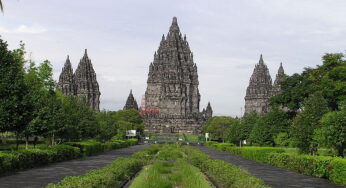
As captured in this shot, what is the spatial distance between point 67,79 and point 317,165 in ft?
468

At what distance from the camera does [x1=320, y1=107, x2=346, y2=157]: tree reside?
31.1 meters

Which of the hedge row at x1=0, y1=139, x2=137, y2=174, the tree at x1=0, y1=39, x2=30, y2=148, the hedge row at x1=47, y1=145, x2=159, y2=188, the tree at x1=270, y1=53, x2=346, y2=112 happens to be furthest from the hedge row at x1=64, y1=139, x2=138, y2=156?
the tree at x1=270, y1=53, x2=346, y2=112

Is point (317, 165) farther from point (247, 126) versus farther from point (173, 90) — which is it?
point (173, 90)

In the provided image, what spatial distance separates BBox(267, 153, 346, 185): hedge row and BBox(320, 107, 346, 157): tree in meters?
2.61

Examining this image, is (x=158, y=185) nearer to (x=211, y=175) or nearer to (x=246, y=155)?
(x=211, y=175)

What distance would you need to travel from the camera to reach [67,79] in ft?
531

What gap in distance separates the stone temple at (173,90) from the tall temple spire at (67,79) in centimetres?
3021

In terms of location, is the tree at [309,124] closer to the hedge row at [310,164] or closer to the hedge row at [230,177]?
the hedge row at [310,164]

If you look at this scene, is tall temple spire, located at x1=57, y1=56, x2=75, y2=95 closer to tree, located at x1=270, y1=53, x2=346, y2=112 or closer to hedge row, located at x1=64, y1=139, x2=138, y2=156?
hedge row, located at x1=64, y1=139, x2=138, y2=156

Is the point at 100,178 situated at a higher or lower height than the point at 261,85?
lower

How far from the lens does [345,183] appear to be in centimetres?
2278

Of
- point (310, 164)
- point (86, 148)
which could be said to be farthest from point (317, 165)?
point (86, 148)

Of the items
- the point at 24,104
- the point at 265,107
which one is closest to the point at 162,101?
the point at 265,107

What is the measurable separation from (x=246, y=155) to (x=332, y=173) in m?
24.5
